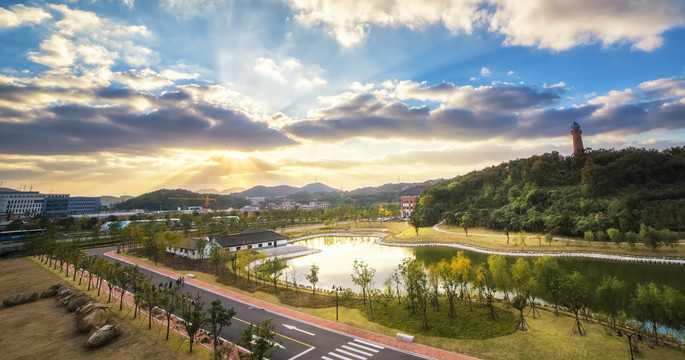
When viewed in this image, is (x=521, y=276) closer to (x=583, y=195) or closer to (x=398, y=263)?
(x=398, y=263)

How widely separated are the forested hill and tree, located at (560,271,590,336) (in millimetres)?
35706

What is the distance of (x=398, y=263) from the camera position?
129 feet

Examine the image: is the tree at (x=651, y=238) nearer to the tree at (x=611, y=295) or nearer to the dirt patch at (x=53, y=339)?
the tree at (x=611, y=295)

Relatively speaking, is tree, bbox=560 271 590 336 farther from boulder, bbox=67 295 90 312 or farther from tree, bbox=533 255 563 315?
boulder, bbox=67 295 90 312

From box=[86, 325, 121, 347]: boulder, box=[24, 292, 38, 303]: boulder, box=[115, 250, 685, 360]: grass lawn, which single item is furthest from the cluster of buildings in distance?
box=[115, 250, 685, 360]: grass lawn

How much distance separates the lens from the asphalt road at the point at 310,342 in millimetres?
14812

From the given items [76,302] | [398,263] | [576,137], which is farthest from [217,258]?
[576,137]

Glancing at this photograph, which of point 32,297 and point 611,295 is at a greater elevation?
point 611,295

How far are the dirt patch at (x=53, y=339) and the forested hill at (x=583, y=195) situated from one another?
56.4 meters

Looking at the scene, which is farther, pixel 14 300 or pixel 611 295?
pixel 14 300

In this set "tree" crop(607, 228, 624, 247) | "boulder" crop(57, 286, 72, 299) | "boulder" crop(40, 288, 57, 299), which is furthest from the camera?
"tree" crop(607, 228, 624, 247)

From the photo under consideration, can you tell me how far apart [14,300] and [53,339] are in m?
11.8

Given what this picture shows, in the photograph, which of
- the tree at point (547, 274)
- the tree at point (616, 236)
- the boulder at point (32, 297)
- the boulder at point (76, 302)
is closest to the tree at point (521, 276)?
the tree at point (547, 274)

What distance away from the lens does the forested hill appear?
4422 centimetres
